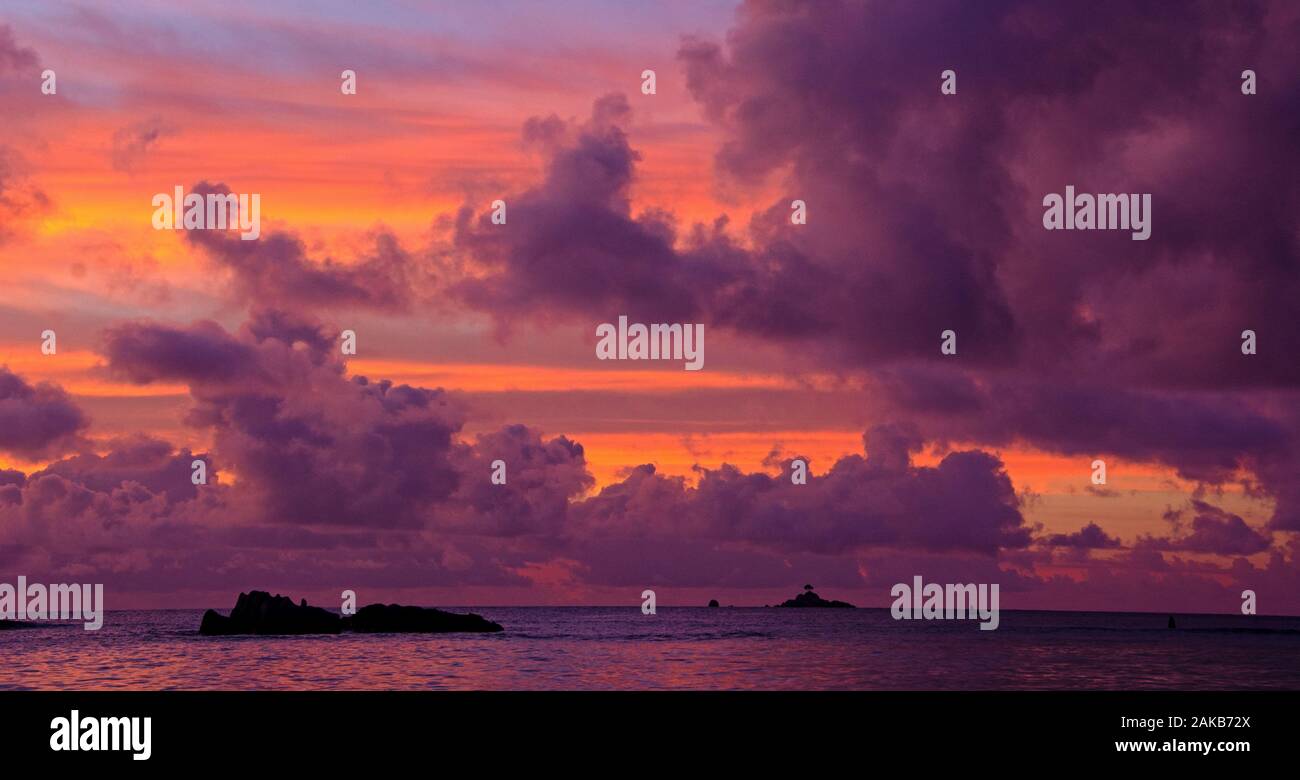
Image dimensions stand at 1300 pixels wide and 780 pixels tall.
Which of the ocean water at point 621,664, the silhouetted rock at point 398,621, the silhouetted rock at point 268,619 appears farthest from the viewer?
the silhouetted rock at point 398,621

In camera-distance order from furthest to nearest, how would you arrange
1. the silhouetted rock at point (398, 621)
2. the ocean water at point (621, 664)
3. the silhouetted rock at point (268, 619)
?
1. the silhouetted rock at point (398, 621)
2. the silhouetted rock at point (268, 619)
3. the ocean water at point (621, 664)

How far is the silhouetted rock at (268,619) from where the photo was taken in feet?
480

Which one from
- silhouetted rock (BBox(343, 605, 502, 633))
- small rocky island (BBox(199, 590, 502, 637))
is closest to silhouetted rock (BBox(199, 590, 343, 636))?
small rocky island (BBox(199, 590, 502, 637))

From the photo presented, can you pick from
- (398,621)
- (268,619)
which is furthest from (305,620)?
(398,621)

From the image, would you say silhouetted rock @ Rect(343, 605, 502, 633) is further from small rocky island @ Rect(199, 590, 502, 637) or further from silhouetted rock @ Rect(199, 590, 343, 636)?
silhouetted rock @ Rect(199, 590, 343, 636)

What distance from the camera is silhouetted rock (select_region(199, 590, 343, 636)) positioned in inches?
5763

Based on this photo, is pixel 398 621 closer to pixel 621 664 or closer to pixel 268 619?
pixel 268 619

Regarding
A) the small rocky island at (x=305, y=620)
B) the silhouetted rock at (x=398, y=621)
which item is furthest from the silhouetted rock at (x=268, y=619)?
the silhouetted rock at (x=398, y=621)

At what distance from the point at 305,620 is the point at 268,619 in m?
4.55

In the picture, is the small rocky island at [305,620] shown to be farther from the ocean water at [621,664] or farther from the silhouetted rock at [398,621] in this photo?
the ocean water at [621,664]
